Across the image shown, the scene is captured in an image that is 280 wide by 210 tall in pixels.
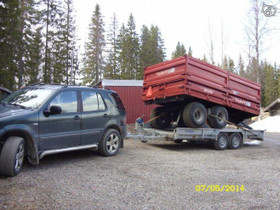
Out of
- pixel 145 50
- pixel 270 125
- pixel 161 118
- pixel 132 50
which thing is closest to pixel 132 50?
pixel 132 50

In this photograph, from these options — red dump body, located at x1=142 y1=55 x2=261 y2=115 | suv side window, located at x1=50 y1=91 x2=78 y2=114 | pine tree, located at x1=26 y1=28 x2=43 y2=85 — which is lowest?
suv side window, located at x1=50 y1=91 x2=78 y2=114

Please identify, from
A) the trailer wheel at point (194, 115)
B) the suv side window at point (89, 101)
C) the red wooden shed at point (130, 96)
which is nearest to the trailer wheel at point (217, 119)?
the trailer wheel at point (194, 115)

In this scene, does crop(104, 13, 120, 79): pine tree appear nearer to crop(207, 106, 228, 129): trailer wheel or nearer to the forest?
the forest

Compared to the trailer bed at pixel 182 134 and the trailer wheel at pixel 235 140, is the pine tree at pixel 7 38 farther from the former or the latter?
the trailer wheel at pixel 235 140

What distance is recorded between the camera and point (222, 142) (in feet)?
31.6

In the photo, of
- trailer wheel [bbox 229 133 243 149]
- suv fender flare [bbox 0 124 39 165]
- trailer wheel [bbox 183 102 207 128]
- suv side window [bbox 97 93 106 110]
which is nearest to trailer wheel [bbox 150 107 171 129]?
trailer wheel [bbox 183 102 207 128]

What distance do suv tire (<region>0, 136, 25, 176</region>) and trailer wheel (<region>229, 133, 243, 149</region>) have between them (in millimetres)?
7675

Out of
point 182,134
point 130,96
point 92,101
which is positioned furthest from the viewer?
point 130,96

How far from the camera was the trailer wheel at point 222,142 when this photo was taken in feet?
31.1

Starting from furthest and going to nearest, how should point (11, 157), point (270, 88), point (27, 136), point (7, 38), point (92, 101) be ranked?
point (270, 88)
point (7, 38)
point (92, 101)
point (27, 136)
point (11, 157)

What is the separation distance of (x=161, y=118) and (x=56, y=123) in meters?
5.64

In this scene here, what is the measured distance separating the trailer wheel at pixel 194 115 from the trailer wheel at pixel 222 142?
3.57 ft

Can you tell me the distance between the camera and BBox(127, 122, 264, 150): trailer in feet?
28.2

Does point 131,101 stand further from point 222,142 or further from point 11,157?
point 11,157
